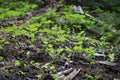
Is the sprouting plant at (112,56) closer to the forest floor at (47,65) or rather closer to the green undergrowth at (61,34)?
the forest floor at (47,65)

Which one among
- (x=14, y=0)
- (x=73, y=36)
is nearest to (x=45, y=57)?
(x=73, y=36)

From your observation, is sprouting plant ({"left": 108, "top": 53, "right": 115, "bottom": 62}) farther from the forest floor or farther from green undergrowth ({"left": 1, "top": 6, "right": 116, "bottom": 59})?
green undergrowth ({"left": 1, "top": 6, "right": 116, "bottom": 59})

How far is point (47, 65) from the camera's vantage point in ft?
19.4

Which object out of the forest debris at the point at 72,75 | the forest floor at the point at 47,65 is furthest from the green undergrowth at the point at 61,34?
the forest debris at the point at 72,75

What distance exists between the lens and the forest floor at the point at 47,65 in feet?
18.3

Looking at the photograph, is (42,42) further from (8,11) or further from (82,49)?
(8,11)

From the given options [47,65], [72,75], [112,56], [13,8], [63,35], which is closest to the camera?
[72,75]

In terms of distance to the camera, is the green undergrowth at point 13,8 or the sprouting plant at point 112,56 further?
the green undergrowth at point 13,8

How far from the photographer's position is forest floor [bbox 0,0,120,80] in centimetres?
557

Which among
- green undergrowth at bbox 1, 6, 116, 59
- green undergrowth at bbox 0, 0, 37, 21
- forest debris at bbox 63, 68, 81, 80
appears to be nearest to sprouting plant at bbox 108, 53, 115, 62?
green undergrowth at bbox 1, 6, 116, 59

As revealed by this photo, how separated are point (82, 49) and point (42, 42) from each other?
1080 millimetres

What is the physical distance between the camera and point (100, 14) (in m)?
9.48

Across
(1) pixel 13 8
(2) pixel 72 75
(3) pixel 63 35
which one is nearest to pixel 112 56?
(2) pixel 72 75

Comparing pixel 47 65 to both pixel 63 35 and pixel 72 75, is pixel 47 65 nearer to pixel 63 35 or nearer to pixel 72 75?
pixel 72 75
